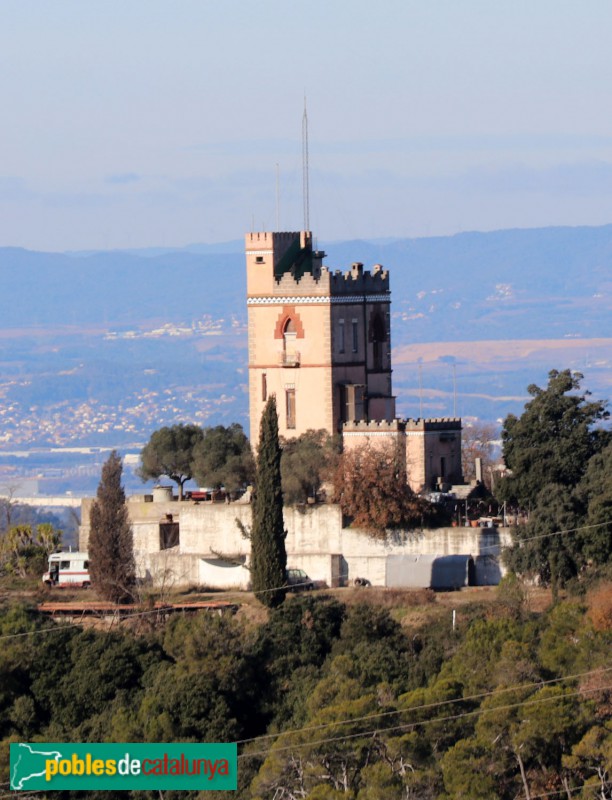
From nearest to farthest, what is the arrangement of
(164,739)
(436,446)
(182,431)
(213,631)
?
(164,739) < (213,631) < (436,446) < (182,431)

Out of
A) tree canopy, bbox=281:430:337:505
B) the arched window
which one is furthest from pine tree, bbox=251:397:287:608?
the arched window

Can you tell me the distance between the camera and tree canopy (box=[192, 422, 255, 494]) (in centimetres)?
7112

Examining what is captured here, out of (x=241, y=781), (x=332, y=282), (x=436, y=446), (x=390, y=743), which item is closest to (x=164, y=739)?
(x=241, y=781)

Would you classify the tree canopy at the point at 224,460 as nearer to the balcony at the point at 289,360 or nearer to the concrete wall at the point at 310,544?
the concrete wall at the point at 310,544

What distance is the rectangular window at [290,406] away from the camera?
2854 inches

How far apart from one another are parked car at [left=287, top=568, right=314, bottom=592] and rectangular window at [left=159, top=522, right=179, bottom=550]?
6201 mm

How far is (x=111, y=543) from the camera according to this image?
66375 mm

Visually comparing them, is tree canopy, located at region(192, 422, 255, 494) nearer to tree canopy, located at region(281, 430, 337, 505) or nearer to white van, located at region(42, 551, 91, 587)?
tree canopy, located at region(281, 430, 337, 505)

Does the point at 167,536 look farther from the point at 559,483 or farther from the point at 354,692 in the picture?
the point at 354,692

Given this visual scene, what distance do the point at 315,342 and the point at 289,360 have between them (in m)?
1.14

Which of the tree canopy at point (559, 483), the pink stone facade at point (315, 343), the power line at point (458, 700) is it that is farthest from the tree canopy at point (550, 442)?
the power line at point (458, 700)

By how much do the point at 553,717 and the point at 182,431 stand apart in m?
28.1

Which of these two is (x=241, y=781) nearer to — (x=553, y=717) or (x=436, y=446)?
(x=553, y=717)

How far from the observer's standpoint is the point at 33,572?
7181 centimetres
